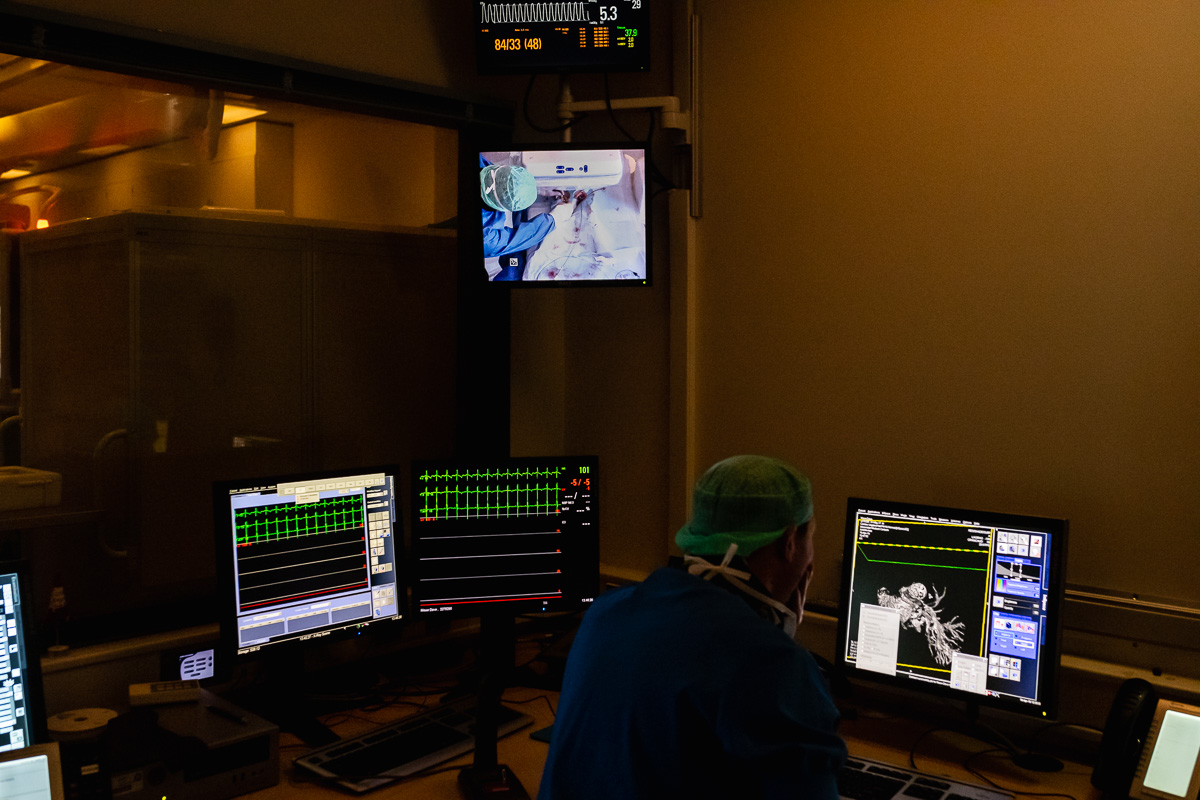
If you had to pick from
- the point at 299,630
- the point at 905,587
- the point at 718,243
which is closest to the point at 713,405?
the point at 718,243

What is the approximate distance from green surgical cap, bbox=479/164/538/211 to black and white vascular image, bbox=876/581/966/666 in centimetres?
144

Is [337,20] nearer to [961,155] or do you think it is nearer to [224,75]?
[224,75]

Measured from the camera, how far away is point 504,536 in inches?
96.0

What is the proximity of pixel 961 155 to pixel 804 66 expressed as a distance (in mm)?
536

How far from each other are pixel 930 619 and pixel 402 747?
119 cm

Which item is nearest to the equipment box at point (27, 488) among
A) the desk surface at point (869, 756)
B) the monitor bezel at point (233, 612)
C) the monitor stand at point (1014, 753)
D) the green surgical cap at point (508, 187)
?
the monitor bezel at point (233, 612)

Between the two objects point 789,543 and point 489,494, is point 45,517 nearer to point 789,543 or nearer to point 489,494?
point 489,494

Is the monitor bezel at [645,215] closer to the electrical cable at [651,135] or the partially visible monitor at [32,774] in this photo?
the electrical cable at [651,135]

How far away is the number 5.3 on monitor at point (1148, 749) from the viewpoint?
5.77ft

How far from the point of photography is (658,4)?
2957 millimetres

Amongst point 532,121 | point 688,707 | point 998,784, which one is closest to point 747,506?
point 688,707

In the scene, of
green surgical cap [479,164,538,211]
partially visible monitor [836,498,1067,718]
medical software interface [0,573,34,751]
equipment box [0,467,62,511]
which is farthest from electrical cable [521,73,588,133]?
medical software interface [0,573,34,751]

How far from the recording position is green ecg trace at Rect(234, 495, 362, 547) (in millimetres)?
2146

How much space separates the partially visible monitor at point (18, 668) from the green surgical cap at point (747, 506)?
47.6 inches
